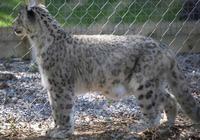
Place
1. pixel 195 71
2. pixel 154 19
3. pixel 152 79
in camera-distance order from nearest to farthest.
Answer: pixel 152 79
pixel 195 71
pixel 154 19

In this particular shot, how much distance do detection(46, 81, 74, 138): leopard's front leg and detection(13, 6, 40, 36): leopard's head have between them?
0.48 meters

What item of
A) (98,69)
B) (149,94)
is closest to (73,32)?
(98,69)

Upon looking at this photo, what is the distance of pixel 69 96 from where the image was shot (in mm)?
5082

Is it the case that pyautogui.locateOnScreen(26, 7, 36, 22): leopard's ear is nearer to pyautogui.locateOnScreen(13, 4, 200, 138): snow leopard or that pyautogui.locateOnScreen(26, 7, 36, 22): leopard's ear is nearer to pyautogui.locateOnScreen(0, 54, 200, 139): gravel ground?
pyautogui.locateOnScreen(13, 4, 200, 138): snow leopard

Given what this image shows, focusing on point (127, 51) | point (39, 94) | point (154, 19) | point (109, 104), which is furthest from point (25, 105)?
point (154, 19)

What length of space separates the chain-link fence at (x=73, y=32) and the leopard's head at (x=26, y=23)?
772mm

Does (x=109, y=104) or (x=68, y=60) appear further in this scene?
(x=109, y=104)

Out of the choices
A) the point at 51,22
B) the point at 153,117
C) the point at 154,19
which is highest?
the point at 154,19

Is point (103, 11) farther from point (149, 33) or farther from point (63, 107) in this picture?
point (63, 107)

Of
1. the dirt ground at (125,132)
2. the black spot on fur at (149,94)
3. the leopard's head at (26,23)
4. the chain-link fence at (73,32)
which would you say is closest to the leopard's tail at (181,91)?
the dirt ground at (125,132)

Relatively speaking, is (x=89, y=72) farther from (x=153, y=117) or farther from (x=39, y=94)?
(x=39, y=94)

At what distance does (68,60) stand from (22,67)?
7.86ft

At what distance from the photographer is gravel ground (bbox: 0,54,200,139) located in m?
5.30

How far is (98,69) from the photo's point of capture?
518cm
